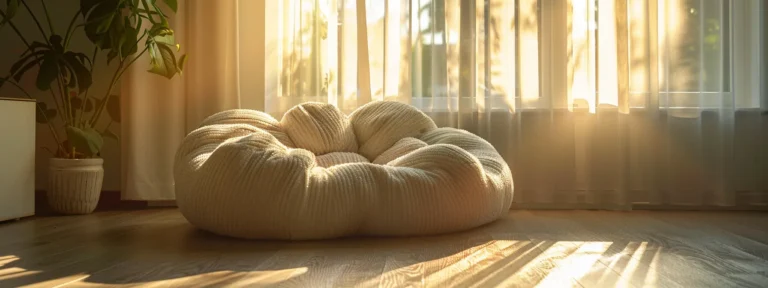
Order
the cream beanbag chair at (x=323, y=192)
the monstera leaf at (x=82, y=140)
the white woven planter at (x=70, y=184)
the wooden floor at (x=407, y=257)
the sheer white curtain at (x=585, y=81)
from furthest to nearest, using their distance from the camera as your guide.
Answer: the sheer white curtain at (x=585, y=81)
the white woven planter at (x=70, y=184)
the monstera leaf at (x=82, y=140)
the cream beanbag chair at (x=323, y=192)
the wooden floor at (x=407, y=257)

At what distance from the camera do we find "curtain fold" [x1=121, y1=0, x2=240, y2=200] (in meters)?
2.97

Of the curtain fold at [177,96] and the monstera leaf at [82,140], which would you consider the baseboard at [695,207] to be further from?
the monstera leaf at [82,140]

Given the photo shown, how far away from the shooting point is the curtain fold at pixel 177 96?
297 cm

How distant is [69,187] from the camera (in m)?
2.76

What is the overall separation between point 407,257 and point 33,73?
212cm

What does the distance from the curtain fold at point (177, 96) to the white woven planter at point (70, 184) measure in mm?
196

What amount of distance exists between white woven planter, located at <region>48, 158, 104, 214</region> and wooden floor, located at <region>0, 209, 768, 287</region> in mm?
277

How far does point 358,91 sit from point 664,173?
1218mm

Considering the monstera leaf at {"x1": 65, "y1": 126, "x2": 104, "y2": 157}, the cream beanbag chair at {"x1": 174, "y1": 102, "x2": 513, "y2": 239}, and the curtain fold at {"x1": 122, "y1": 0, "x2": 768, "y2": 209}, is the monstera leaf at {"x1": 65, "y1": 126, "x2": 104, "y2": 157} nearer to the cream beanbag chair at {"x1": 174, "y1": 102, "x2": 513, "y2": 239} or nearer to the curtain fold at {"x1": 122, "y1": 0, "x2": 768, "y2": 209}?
the curtain fold at {"x1": 122, "y1": 0, "x2": 768, "y2": 209}

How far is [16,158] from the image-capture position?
101 inches

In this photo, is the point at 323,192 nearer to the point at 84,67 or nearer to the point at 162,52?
the point at 162,52

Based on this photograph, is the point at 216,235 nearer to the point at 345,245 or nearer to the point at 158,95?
the point at 345,245

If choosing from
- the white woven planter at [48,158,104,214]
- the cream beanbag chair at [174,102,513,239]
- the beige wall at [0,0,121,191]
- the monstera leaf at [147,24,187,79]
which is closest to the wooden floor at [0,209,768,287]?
the cream beanbag chair at [174,102,513,239]

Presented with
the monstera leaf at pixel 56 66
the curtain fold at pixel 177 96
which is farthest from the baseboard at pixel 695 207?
the monstera leaf at pixel 56 66
